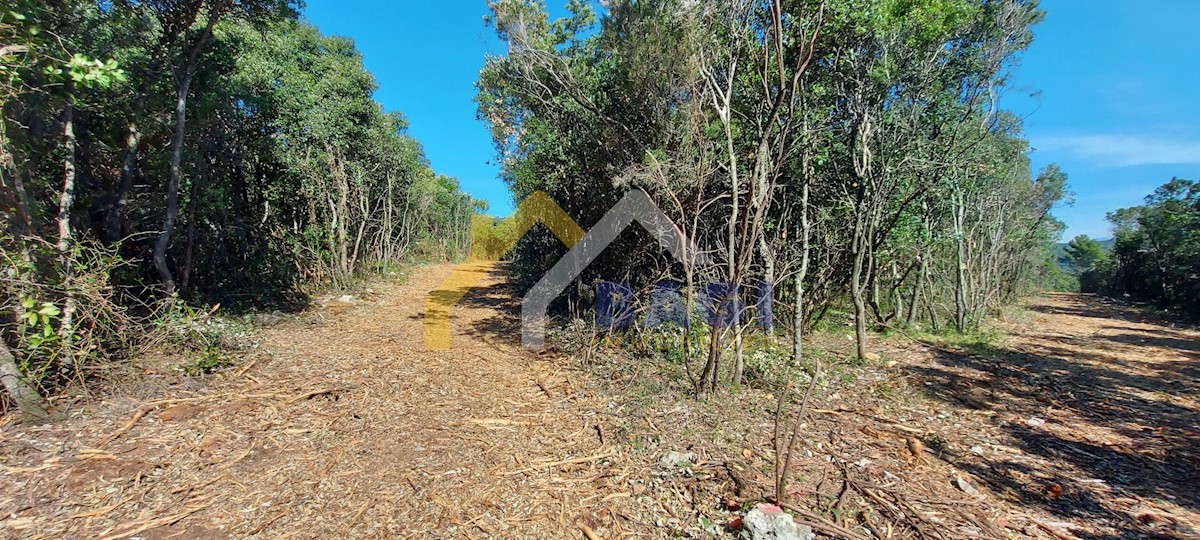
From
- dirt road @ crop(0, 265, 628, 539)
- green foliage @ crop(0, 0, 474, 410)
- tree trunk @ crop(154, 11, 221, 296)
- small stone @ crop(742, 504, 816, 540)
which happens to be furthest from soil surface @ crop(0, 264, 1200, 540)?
tree trunk @ crop(154, 11, 221, 296)

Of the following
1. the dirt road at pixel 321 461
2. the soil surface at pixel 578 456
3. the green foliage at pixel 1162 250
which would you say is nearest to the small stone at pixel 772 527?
the soil surface at pixel 578 456

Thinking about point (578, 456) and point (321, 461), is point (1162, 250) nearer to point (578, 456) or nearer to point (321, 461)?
point (578, 456)

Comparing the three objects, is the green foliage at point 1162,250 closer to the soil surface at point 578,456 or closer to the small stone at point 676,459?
the soil surface at point 578,456

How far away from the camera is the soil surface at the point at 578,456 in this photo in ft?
7.14

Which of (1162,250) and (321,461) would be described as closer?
(321,461)

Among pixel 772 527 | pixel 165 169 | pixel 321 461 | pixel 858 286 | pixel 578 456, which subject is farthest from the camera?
pixel 165 169

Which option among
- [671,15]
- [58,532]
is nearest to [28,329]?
[58,532]

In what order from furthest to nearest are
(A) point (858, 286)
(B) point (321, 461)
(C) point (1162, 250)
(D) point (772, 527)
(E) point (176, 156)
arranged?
1. (C) point (1162, 250)
2. (A) point (858, 286)
3. (E) point (176, 156)
4. (B) point (321, 461)
5. (D) point (772, 527)

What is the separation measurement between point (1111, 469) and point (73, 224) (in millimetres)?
8826

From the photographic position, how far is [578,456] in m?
2.90

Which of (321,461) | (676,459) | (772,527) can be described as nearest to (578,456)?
(676,459)

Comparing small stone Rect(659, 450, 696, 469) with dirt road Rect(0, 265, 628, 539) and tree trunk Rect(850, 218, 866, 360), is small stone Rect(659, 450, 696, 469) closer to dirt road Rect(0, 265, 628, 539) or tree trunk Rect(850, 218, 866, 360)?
dirt road Rect(0, 265, 628, 539)

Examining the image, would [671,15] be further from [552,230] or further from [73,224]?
[73,224]

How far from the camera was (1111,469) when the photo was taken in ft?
9.18
